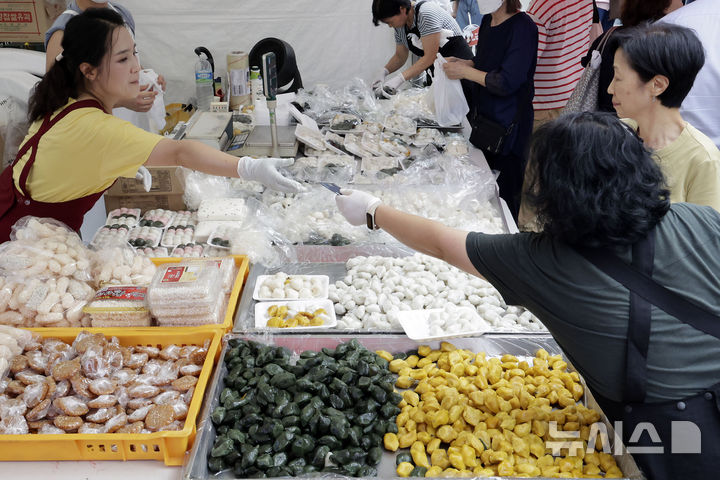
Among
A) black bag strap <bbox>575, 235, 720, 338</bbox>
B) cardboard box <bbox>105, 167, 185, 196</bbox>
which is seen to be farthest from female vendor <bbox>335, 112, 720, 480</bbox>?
cardboard box <bbox>105, 167, 185, 196</bbox>

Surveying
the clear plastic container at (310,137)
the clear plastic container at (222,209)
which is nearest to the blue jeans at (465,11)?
the clear plastic container at (310,137)

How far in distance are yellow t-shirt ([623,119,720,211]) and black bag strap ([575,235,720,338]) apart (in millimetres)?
837

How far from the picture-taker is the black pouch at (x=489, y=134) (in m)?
4.51

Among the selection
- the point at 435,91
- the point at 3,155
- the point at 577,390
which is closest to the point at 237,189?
the point at 3,155

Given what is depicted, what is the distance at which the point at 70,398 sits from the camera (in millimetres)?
1970

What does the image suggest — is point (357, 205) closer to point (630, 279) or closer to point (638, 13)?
point (630, 279)

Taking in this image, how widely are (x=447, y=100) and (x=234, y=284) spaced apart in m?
2.92

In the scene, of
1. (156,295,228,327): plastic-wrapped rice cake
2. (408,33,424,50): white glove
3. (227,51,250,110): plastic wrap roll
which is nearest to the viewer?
(156,295,228,327): plastic-wrapped rice cake

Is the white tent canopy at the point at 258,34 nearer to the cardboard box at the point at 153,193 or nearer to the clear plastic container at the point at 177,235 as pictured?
the cardboard box at the point at 153,193

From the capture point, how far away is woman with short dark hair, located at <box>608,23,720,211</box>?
2.32m

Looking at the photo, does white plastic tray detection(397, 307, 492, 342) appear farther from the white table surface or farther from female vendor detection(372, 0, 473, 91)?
female vendor detection(372, 0, 473, 91)

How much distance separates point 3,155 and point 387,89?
11.8ft

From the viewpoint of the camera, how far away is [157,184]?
3670mm

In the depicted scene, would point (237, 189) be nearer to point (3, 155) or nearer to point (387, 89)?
point (3, 155)
